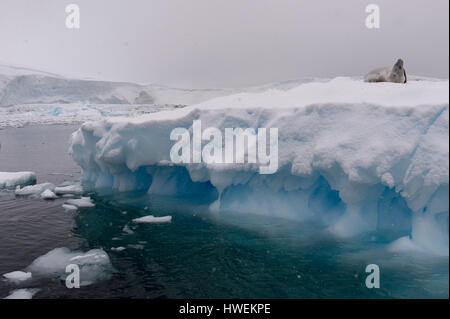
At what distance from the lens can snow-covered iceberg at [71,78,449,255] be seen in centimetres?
612

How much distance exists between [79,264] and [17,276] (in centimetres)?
113

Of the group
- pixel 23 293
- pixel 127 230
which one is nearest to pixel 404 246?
pixel 127 230

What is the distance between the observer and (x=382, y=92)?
7.63m

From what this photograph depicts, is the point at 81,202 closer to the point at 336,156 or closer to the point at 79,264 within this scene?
the point at 79,264

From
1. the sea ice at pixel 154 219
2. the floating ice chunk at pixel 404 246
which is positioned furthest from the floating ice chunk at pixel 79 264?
the floating ice chunk at pixel 404 246

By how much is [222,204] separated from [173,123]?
115 inches

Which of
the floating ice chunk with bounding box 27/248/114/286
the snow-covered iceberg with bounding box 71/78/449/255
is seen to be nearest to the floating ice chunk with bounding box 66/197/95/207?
the snow-covered iceberg with bounding box 71/78/449/255

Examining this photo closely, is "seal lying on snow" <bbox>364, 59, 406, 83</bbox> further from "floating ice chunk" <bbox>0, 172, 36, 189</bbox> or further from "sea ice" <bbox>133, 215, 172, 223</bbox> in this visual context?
"floating ice chunk" <bbox>0, 172, 36, 189</bbox>

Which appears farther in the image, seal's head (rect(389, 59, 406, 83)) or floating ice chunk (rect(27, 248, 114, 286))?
seal's head (rect(389, 59, 406, 83))

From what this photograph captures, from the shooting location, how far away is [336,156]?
7105 millimetres

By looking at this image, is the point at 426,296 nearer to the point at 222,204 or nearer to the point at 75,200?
the point at 222,204

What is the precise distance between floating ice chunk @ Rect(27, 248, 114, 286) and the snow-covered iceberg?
11.7 ft
